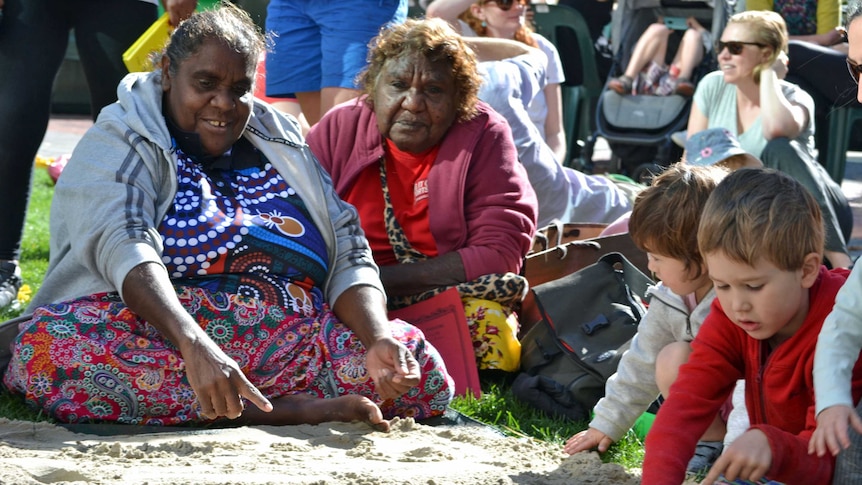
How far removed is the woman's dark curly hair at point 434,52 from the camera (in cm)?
428

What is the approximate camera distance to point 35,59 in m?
4.71

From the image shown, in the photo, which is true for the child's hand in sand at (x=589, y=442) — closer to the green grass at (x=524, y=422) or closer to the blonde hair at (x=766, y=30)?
the green grass at (x=524, y=422)

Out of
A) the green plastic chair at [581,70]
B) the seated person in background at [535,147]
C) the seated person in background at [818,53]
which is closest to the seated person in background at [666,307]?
the seated person in background at [535,147]

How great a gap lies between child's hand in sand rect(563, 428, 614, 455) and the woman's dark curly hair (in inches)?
57.9

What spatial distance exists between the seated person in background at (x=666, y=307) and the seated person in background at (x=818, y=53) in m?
3.38

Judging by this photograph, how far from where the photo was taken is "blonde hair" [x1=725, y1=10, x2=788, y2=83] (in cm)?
585

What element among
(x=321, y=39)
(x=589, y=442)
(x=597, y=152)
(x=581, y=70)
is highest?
(x=321, y=39)

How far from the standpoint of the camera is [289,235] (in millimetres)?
3756

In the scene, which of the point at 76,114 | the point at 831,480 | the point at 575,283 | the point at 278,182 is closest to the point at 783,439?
the point at 831,480

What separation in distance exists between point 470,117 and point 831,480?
2206mm

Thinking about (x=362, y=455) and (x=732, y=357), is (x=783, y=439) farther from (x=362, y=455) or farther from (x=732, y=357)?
(x=362, y=455)

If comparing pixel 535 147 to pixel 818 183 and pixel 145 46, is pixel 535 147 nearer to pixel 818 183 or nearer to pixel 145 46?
pixel 818 183

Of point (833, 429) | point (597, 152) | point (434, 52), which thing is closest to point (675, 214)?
point (833, 429)

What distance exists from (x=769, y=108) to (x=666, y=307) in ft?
9.41
